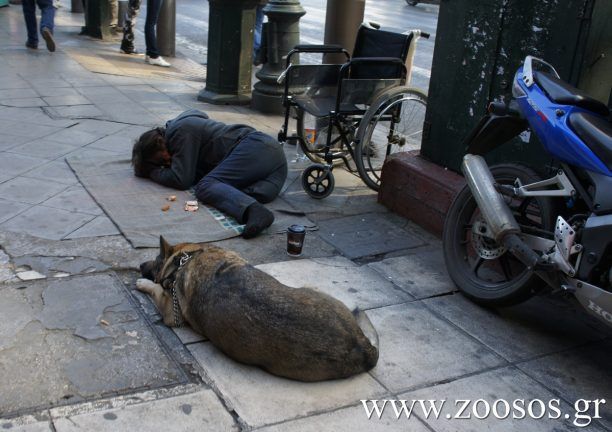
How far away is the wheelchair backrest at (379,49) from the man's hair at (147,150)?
76.3 inches

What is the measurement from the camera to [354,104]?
6.32 metres

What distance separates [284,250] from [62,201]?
1.86 metres

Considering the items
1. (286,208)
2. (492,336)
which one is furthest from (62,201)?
(492,336)

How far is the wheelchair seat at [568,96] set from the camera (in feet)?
12.4

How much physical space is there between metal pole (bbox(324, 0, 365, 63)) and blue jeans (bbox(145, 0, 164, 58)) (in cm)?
360

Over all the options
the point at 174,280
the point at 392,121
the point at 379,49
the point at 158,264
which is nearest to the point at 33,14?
the point at 379,49

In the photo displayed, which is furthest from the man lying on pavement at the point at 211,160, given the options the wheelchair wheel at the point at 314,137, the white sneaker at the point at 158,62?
the white sneaker at the point at 158,62

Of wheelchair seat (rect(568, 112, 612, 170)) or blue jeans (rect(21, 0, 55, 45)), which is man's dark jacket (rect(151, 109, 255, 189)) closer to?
wheelchair seat (rect(568, 112, 612, 170))

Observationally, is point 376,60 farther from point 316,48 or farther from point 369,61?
point 316,48

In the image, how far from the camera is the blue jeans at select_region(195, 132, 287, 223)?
5498 millimetres

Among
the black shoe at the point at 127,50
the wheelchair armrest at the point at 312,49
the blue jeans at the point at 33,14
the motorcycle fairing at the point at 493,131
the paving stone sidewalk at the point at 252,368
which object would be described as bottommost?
the paving stone sidewalk at the point at 252,368

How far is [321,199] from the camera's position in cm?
605

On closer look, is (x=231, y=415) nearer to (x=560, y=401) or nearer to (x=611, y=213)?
(x=560, y=401)

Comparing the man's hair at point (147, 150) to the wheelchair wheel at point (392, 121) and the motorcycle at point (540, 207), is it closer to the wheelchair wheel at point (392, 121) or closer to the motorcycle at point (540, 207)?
the wheelchair wheel at point (392, 121)
